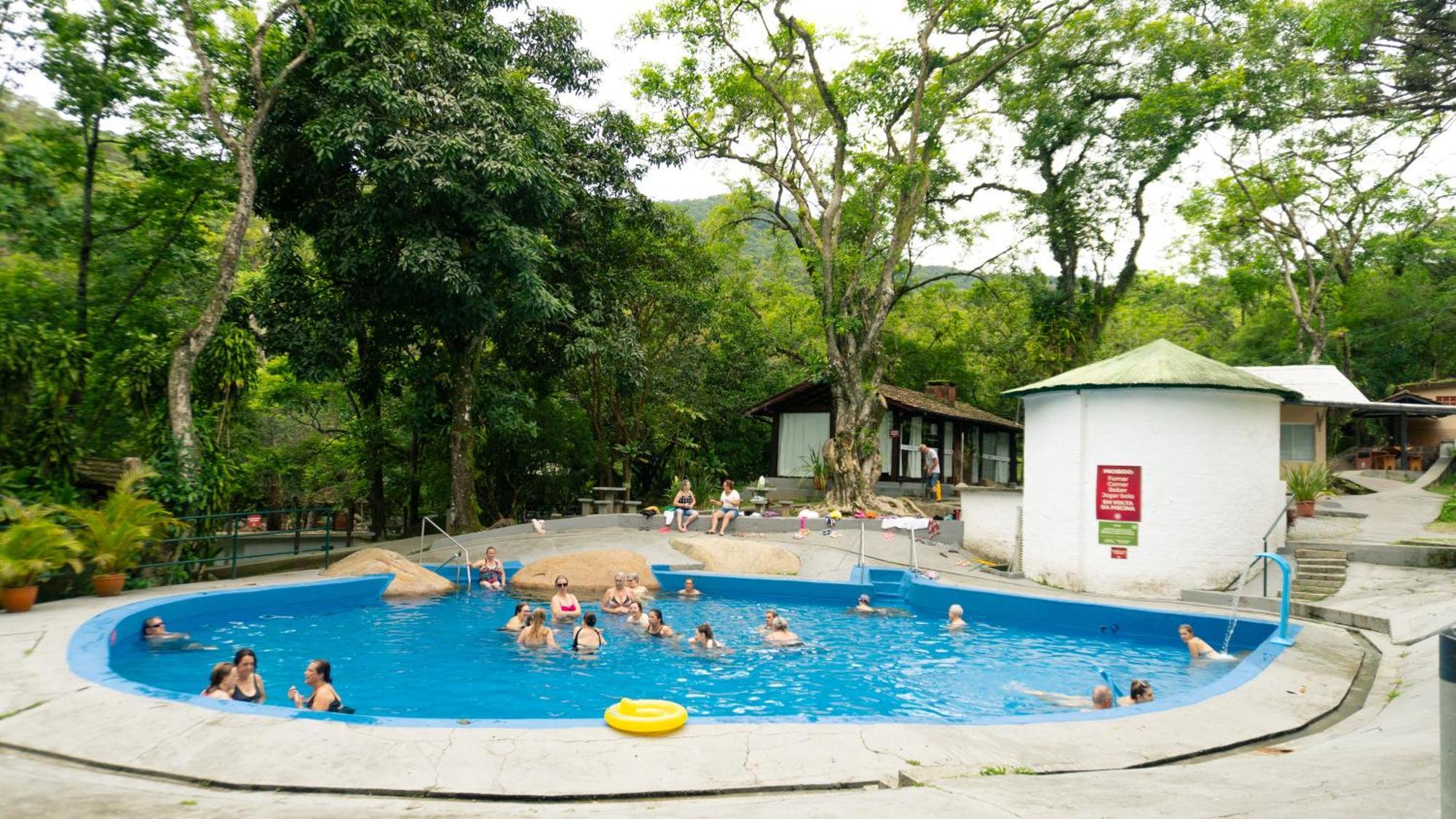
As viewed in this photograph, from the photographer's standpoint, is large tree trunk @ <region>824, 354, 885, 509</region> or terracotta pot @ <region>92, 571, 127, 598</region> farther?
large tree trunk @ <region>824, 354, 885, 509</region>

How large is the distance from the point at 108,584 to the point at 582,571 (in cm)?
802

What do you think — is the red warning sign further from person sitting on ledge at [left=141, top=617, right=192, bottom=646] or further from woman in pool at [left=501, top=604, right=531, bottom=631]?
person sitting on ledge at [left=141, top=617, right=192, bottom=646]

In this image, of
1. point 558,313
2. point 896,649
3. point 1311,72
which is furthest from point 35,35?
point 1311,72

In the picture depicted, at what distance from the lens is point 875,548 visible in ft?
61.9

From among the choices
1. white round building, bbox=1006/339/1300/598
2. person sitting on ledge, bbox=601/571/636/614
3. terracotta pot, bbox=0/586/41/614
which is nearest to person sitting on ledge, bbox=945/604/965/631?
white round building, bbox=1006/339/1300/598

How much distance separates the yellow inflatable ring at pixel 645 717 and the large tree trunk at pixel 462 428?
14971 mm

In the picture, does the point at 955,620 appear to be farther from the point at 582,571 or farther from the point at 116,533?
the point at 116,533

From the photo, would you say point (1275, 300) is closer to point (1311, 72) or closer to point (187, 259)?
point (1311, 72)

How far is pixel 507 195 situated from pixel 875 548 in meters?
11.6

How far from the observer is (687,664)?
11758mm

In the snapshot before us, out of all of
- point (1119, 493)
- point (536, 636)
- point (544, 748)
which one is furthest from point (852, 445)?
point (544, 748)

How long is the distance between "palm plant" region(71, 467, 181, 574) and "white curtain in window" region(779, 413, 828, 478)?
20284 mm

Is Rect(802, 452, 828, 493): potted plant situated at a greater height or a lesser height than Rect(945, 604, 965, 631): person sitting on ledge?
greater

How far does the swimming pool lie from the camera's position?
964 centimetres
